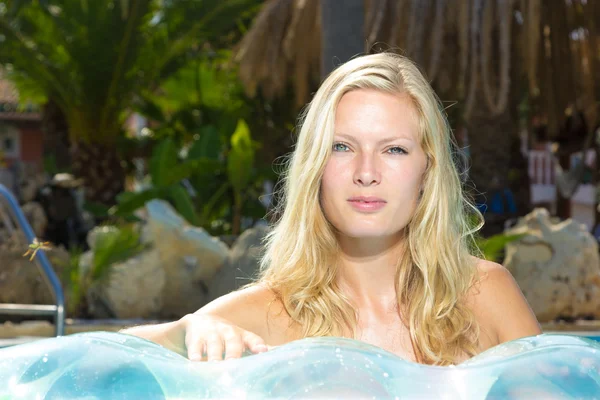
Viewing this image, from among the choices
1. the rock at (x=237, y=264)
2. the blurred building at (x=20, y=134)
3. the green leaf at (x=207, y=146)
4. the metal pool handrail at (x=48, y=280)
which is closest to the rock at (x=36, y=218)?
the green leaf at (x=207, y=146)

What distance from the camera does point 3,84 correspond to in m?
27.7

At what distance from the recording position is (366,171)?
184 centimetres

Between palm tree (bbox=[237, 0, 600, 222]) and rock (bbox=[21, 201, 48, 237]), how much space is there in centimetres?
298

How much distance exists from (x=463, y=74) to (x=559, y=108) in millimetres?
2752

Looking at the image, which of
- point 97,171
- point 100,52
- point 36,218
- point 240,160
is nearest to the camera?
point 240,160

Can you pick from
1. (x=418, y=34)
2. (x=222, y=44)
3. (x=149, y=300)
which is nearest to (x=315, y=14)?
(x=418, y=34)

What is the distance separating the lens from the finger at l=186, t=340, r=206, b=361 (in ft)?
4.39

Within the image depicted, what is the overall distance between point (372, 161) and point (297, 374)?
82cm

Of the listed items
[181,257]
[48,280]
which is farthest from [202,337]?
[181,257]

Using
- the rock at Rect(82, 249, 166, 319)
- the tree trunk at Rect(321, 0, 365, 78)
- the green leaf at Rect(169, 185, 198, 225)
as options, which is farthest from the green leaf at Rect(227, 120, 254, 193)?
the tree trunk at Rect(321, 0, 365, 78)

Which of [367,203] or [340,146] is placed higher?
[340,146]

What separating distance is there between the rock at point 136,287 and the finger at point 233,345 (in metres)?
7.47

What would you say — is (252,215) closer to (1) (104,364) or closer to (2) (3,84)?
(1) (104,364)

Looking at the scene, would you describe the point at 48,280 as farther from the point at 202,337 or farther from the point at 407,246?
the point at 202,337
